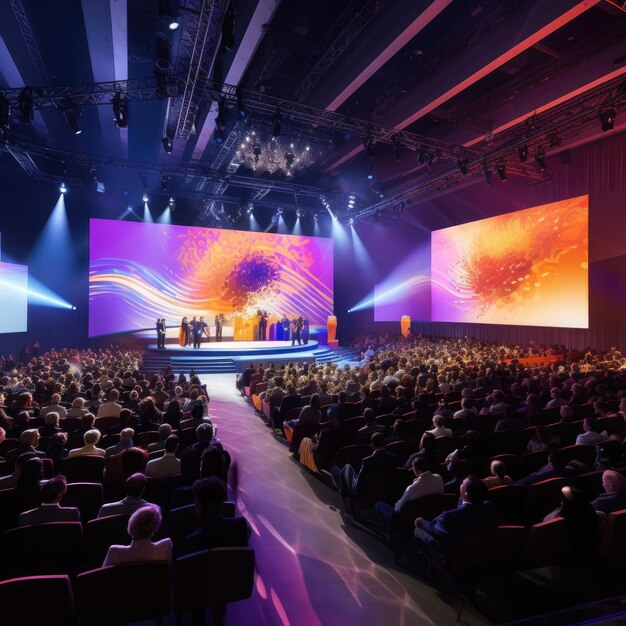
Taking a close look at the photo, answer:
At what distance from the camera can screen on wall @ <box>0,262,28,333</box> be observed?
12625mm

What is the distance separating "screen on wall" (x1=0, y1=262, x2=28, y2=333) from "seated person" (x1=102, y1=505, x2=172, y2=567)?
44.5 feet

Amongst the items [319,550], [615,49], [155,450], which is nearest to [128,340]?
[155,450]

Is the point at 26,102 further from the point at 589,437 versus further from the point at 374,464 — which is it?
the point at 589,437

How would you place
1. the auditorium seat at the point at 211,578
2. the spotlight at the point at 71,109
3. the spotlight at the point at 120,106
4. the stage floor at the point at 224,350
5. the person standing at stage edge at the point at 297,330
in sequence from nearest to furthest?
the auditorium seat at the point at 211,578 < the spotlight at the point at 120,106 < the spotlight at the point at 71,109 < the stage floor at the point at 224,350 < the person standing at stage edge at the point at 297,330

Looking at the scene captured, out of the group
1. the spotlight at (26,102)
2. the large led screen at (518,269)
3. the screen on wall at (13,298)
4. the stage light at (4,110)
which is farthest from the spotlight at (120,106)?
the large led screen at (518,269)

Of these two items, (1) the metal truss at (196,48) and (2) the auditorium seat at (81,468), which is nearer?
(2) the auditorium seat at (81,468)

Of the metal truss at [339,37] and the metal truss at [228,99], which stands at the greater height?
the metal truss at [339,37]

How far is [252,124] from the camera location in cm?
1113

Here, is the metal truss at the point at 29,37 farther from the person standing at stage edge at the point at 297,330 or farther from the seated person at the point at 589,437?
the person standing at stage edge at the point at 297,330

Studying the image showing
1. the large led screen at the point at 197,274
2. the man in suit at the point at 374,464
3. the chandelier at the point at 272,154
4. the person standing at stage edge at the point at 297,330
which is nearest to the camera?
the man in suit at the point at 374,464

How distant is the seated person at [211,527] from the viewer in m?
2.42

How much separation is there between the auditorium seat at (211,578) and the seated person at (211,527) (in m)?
0.23

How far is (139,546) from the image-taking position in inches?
87.7

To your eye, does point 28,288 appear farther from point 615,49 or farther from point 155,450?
point 615,49
